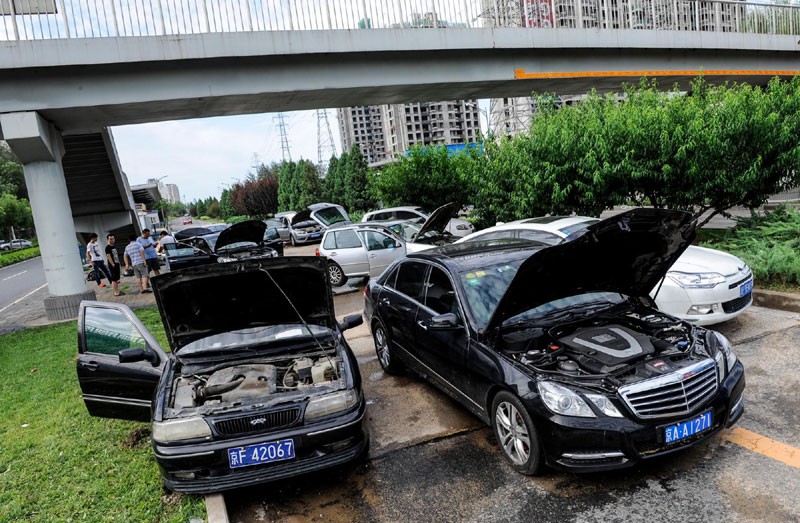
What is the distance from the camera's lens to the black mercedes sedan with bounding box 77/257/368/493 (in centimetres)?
353

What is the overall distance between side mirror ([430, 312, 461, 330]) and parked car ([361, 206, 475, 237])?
39.0ft

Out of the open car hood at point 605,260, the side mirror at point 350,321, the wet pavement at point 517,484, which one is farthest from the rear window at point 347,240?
the open car hood at point 605,260

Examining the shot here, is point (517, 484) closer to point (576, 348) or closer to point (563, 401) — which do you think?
point (563, 401)

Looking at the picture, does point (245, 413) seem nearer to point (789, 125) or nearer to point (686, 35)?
point (789, 125)

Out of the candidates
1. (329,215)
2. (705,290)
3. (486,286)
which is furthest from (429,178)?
(486,286)

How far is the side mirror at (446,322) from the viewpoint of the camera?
14.0 ft

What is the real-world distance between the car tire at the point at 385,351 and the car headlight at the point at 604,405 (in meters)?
2.81

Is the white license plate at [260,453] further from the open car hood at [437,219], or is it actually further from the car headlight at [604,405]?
the open car hood at [437,219]

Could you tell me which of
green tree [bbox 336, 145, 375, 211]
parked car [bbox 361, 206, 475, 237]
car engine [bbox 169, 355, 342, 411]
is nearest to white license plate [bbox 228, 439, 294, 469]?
car engine [bbox 169, 355, 342, 411]

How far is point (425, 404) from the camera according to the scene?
5.09 meters

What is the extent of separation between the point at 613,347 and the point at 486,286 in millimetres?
1157

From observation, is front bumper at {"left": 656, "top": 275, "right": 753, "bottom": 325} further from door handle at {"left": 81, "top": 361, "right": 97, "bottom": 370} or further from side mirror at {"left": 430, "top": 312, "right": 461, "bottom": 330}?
door handle at {"left": 81, "top": 361, "right": 97, "bottom": 370}

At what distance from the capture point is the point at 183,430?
11.6 ft

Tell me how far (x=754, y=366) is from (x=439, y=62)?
10.3 m
